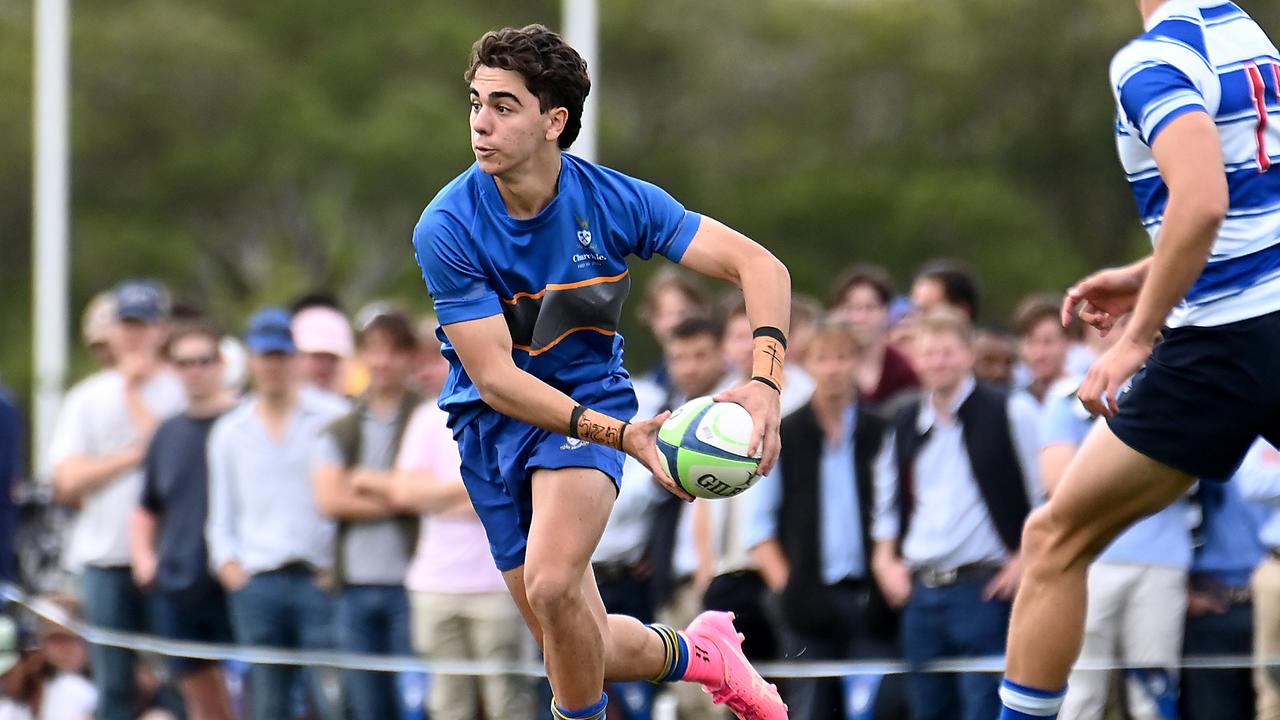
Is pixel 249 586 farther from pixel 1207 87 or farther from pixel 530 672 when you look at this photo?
pixel 1207 87

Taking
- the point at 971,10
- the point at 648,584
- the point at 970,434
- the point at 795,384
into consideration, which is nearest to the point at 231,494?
the point at 648,584

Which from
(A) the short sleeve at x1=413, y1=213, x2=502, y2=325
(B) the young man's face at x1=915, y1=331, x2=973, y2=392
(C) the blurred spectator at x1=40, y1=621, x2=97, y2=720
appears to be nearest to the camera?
(A) the short sleeve at x1=413, y1=213, x2=502, y2=325

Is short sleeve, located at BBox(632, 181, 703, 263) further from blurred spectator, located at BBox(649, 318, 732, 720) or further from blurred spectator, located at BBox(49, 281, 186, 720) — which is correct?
blurred spectator, located at BBox(49, 281, 186, 720)

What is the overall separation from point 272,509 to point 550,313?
4141 millimetres

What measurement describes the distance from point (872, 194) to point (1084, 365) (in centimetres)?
2893

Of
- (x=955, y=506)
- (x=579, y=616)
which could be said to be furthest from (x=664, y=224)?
(x=955, y=506)

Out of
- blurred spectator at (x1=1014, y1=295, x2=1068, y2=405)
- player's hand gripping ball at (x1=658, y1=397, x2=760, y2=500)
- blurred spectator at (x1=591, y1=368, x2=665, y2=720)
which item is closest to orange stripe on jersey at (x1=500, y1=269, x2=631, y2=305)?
player's hand gripping ball at (x1=658, y1=397, x2=760, y2=500)

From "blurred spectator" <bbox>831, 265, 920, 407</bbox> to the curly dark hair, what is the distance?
3.27 metres

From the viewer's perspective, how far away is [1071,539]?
5309mm

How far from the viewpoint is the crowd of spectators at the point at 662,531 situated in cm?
790

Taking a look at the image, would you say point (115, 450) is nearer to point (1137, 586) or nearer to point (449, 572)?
point (449, 572)

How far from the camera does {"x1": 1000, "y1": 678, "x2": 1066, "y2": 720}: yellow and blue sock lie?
537 cm

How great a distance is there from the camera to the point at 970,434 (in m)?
8.17

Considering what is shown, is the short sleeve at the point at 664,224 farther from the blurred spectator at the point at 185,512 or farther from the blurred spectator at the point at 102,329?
the blurred spectator at the point at 102,329
